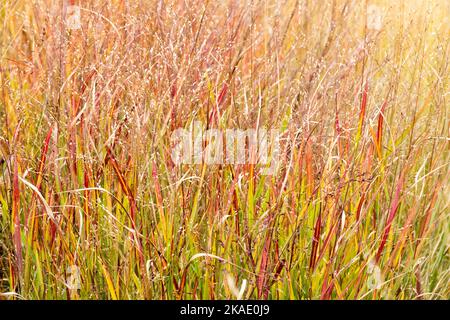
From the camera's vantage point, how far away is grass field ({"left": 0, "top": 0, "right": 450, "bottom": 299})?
149cm

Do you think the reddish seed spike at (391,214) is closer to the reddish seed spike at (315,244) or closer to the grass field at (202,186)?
the grass field at (202,186)

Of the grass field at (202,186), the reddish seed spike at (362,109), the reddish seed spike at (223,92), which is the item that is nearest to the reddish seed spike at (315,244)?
the grass field at (202,186)

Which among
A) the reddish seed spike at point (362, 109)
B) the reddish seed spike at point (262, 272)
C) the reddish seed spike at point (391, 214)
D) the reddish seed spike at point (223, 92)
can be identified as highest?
the reddish seed spike at point (223, 92)

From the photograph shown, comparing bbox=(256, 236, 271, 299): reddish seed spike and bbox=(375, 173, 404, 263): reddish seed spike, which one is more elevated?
bbox=(375, 173, 404, 263): reddish seed spike

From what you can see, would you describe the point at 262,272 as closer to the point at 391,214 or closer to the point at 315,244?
the point at 315,244

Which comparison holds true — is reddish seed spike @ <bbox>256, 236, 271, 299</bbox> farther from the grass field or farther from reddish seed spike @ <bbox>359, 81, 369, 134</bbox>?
reddish seed spike @ <bbox>359, 81, 369, 134</bbox>

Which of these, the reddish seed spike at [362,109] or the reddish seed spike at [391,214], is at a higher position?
the reddish seed spike at [362,109]

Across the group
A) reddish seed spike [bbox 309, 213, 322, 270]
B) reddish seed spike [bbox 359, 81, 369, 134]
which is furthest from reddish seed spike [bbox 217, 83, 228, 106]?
reddish seed spike [bbox 309, 213, 322, 270]

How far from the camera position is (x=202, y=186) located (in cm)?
159

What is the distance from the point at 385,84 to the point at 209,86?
59cm

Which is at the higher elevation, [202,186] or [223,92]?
[223,92]

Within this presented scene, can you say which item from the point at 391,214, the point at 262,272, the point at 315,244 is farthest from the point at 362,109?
the point at 262,272

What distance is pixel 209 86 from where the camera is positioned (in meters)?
1.78

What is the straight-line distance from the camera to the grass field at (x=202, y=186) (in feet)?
4.87
